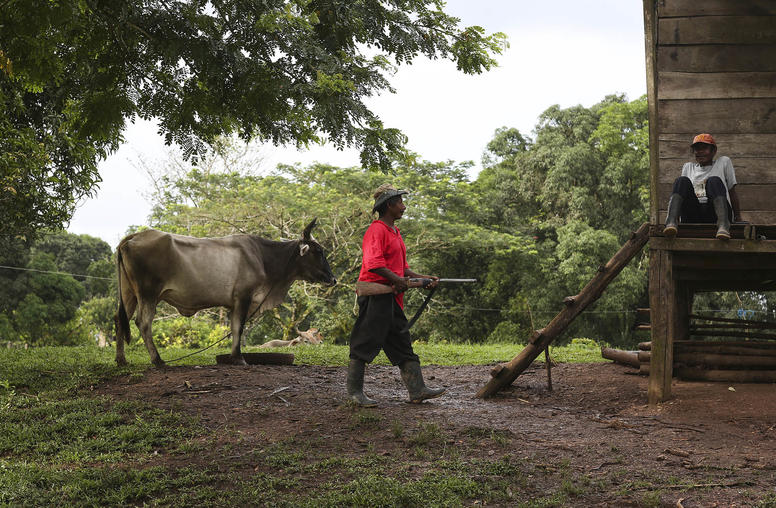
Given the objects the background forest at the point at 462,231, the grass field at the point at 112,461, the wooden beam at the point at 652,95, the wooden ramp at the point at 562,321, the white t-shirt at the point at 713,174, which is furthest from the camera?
the background forest at the point at 462,231

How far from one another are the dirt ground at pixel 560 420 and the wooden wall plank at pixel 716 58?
12.7ft

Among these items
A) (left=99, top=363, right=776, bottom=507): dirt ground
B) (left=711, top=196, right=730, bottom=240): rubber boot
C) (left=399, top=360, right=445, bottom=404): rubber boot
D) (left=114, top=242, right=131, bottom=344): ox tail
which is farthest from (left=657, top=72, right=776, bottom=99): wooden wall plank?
(left=114, top=242, right=131, bottom=344): ox tail

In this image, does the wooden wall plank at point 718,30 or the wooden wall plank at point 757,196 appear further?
the wooden wall plank at point 718,30

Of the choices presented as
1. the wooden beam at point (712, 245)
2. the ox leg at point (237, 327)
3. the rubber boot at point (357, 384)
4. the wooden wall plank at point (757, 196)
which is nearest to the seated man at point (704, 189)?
the wooden beam at point (712, 245)

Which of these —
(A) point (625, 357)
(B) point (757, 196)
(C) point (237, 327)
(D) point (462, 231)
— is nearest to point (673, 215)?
(B) point (757, 196)

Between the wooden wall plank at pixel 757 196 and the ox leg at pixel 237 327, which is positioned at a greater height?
the wooden wall plank at pixel 757 196

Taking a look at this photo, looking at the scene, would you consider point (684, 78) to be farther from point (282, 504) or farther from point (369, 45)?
point (282, 504)

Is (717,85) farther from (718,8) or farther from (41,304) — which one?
(41,304)

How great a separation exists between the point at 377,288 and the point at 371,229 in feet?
1.93

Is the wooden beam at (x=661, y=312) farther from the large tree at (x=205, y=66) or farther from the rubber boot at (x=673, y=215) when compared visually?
the large tree at (x=205, y=66)

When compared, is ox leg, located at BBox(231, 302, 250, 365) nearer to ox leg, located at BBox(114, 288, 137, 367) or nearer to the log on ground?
ox leg, located at BBox(114, 288, 137, 367)

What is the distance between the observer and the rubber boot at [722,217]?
755 cm

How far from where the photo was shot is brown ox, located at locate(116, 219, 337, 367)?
32.7 feet

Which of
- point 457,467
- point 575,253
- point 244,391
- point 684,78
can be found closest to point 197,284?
point 244,391
